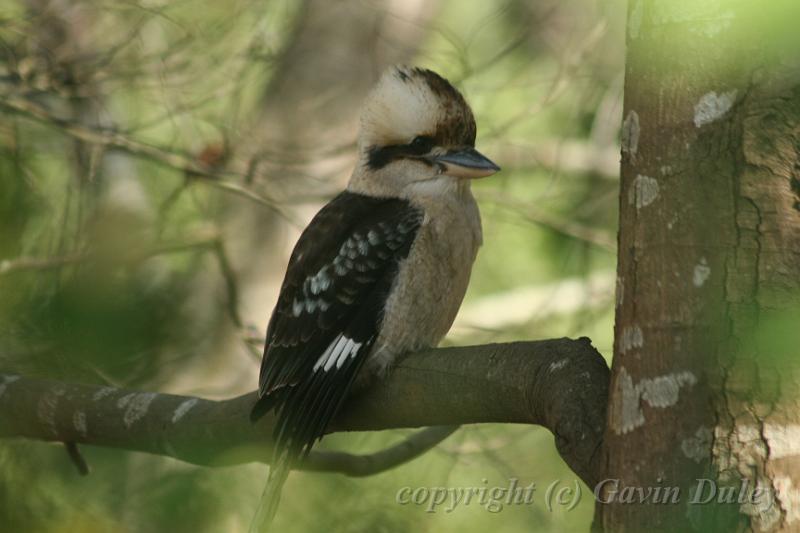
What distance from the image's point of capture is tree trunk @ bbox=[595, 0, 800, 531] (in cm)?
133

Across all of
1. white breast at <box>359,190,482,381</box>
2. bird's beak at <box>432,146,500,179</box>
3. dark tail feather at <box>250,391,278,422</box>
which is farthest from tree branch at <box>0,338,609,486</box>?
bird's beak at <box>432,146,500,179</box>

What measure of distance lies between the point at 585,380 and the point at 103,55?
226 cm

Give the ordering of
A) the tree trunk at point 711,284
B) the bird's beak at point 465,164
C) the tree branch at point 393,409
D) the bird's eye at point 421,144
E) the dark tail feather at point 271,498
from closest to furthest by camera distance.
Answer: the tree trunk at point 711,284 → the tree branch at point 393,409 → the dark tail feather at point 271,498 → the bird's beak at point 465,164 → the bird's eye at point 421,144

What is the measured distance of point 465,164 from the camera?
270 centimetres

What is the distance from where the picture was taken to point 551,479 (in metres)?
3.62

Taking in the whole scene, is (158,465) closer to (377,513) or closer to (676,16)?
(377,513)

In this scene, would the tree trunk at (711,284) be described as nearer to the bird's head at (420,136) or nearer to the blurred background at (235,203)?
the blurred background at (235,203)

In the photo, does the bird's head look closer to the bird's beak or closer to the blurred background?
the bird's beak

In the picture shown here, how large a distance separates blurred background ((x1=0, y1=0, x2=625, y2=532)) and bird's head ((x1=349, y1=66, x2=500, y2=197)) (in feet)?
1.87

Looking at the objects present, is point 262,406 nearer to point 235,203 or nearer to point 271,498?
point 271,498

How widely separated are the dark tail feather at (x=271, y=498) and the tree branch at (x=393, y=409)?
0.14 m

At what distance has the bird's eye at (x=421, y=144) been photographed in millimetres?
2785

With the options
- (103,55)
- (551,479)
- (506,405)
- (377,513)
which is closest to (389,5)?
(103,55)

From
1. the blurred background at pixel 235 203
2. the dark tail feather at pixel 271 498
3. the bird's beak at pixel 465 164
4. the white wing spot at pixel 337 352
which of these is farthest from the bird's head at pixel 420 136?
Result: the dark tail feather at pixel 271 498
